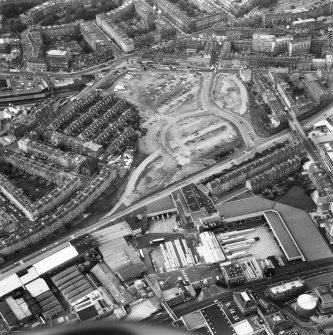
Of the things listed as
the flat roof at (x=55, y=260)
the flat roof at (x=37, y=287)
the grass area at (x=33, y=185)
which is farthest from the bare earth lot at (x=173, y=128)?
the flat roof at (x=37, y=287)

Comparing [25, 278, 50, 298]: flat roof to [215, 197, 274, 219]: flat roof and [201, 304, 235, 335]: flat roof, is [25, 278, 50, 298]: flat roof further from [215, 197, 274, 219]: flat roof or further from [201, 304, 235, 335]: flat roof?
[215, 197, 274, 219]: flat roof

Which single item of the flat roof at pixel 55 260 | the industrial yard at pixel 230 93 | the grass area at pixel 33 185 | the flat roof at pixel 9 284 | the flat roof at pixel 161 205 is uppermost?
the industrial yard at pixel 230 93

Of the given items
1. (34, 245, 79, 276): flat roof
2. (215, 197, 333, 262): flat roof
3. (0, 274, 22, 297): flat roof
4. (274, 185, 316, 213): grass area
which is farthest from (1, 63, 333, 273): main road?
(274, 185, 316, 213): grass area

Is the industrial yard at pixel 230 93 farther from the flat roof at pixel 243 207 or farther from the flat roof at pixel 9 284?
the flat roof at pixel 9 284

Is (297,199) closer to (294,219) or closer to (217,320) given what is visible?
(294,219)

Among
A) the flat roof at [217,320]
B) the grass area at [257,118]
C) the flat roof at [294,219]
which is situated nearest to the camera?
the flat roof at [217,320]
